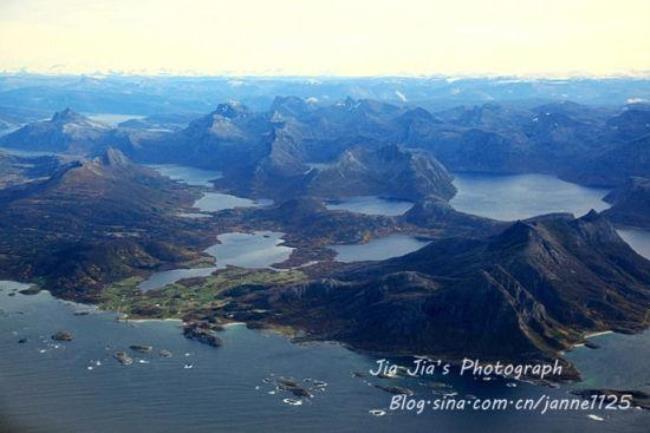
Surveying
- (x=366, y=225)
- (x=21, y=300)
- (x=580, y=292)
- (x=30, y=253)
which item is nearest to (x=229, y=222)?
(x=366, y=225)

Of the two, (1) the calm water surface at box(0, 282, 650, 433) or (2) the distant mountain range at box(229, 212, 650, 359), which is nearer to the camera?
(1) the calm water surface at box(0, 282, 650, 433)

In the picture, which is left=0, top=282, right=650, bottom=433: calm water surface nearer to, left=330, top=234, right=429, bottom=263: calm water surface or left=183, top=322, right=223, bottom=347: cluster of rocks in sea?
left=183, top=322, right=223, bottom=347: cluster of rocks in sea

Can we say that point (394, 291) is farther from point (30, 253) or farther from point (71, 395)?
point (30, 253)

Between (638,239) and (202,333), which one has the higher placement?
(638,239)

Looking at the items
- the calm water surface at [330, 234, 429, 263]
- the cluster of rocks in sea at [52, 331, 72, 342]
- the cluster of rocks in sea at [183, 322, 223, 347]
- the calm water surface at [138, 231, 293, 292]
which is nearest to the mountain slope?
the calm water surface at [138, 231, 293, 292]

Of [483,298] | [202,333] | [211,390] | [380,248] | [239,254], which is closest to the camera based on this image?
[211,390]

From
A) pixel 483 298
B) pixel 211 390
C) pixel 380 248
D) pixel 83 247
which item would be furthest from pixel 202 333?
pixel 380 248

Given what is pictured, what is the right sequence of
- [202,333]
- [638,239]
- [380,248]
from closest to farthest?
[202,333], [380,248], [638,239]

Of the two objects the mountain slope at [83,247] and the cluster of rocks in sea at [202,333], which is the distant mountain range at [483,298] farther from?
the mountain slope at [83,247]

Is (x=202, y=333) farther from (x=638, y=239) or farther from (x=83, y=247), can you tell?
(x=638, y=239)

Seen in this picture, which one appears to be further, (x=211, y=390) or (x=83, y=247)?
(x=83, y=247)

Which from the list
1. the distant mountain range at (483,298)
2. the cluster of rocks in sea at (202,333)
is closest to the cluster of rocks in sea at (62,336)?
the cluster of rocks in sea at (202,333)
